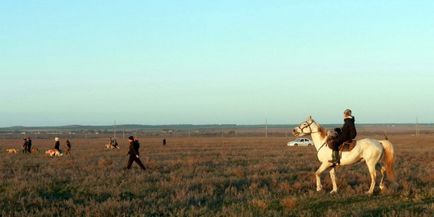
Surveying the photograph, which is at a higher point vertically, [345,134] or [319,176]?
[345,134]

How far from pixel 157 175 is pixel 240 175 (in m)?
3.02

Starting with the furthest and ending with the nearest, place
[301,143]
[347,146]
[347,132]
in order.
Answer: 1. [301,143]
2. [347,146]
3. [347,132]

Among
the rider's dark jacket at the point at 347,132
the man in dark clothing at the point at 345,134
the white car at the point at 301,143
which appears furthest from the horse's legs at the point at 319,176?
the white car at the point at 301,143

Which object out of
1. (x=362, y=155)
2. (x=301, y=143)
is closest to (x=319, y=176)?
(x=362, y=155)

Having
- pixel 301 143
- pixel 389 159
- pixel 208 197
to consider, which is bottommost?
pixel 301 143

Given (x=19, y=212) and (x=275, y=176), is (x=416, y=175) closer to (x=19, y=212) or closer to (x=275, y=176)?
(x=275, y=176)

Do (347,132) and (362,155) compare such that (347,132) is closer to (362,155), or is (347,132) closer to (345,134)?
(345,134)

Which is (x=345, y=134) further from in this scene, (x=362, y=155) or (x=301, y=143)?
(x=301, y=143)

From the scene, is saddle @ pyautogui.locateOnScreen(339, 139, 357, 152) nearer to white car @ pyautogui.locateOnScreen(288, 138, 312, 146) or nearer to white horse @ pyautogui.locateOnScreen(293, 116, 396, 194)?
white horse @ pyautogui.locateOnScreen(293, 116, 396, 194)

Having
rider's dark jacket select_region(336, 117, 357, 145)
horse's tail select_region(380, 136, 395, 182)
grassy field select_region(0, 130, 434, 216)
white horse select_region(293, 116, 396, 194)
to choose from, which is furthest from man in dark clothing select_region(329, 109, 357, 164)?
horse's tail select_region(380, 136, 395, 182)

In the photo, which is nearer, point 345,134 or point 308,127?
point 345,134

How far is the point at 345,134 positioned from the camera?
15547mm

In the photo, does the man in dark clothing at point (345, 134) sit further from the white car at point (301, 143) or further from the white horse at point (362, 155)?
the white car at point (301, 143)

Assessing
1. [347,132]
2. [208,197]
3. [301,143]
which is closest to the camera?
[208,197]
